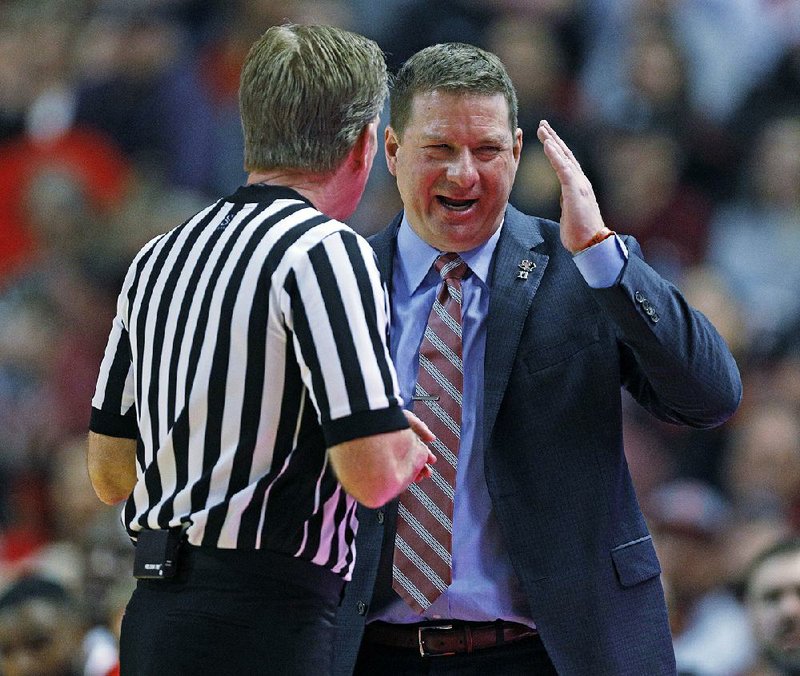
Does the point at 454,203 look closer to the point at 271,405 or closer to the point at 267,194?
the point at 267,194

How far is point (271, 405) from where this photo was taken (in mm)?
2217

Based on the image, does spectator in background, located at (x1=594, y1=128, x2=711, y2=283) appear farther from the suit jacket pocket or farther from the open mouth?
the suit jacket pocket

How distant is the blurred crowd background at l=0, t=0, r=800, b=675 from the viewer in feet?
18.0

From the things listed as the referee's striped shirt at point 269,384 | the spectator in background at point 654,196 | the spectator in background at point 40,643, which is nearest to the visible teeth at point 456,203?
the referee's striped shirt at point 269,384

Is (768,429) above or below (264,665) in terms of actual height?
above

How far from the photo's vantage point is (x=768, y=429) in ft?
18.1

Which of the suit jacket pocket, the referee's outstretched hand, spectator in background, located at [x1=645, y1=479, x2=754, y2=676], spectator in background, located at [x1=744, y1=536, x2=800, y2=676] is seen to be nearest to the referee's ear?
the referee's outstretched hand

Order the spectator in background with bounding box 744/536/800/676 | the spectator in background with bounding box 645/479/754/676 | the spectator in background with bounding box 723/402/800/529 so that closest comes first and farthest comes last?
1. the spectator in background with bounding box 744/536/800/676
2. the spectator in background with bounding box 645/479/754/676
3. the spectator in background with bounding box 723/402/800/529

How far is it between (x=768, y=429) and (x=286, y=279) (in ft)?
12.3

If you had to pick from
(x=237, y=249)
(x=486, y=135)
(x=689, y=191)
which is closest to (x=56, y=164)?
(x=689, y=191)

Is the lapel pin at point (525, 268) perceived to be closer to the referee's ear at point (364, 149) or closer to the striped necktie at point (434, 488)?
the striped necktie at point (434, 488)

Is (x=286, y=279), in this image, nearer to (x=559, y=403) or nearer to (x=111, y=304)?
(x=559, y=403)

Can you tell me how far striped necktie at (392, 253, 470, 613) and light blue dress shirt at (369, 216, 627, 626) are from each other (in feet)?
0.06

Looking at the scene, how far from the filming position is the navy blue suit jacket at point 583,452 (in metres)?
2.71
